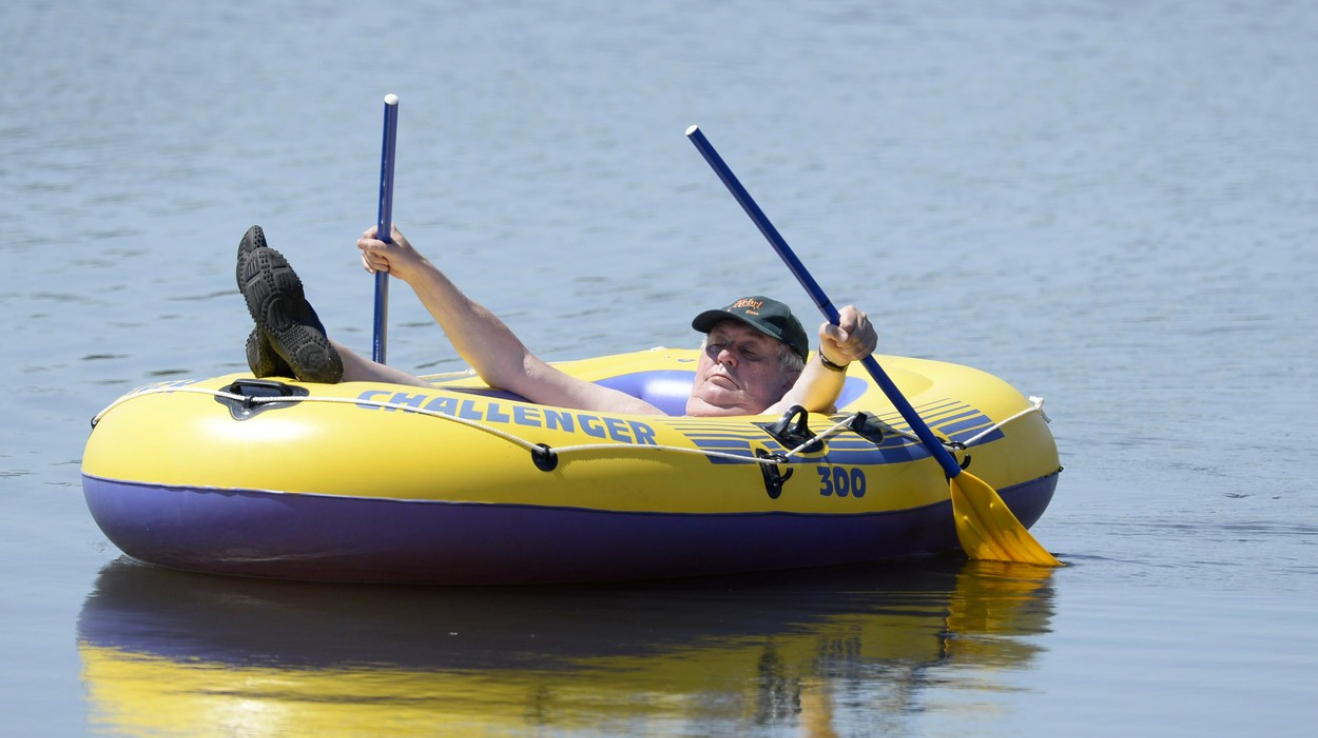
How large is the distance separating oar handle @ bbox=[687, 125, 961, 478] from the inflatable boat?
0.35ft

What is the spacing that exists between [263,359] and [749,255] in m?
8.44

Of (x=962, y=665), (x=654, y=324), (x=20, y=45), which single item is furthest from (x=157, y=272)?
(x=20, y=45)

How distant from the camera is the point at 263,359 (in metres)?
5.71

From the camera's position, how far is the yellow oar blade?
634cm

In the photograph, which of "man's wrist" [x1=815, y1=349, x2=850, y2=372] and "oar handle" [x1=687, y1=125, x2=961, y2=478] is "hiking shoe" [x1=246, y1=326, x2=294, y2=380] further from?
"man's wrist" [x1=815, y1=349, x2=850, y2=372]

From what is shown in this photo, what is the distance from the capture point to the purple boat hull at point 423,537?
547cm

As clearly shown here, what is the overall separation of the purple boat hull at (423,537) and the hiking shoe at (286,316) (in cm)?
44

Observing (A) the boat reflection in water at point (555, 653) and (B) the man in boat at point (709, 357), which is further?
(B) the man in boat at point (709, 357)

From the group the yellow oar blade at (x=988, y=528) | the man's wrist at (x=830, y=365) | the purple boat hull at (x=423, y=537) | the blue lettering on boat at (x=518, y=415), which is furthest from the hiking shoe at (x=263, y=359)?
the yellow oar blade at (x=988, y=528)

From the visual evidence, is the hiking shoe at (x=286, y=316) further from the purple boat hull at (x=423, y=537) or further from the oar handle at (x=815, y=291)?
the oar handle at (x=815, y=291)

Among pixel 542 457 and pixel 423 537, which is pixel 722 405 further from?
pixel 423 537

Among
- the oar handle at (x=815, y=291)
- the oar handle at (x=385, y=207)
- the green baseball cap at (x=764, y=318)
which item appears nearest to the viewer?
the oar handle at (x=815, y=291)

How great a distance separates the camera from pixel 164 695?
4691 mm

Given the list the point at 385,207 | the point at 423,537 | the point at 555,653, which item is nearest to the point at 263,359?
the point at 423,537
